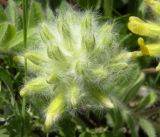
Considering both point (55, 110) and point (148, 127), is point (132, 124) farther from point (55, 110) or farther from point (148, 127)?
point (55, 110)

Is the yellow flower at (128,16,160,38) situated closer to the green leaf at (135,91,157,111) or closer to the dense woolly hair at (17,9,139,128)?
the dense woolly hair at (17,9,139,128)

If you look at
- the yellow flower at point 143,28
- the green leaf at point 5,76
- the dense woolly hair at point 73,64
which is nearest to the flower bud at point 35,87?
the dense woolly hair at point 73,64

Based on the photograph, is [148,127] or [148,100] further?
[148,100]

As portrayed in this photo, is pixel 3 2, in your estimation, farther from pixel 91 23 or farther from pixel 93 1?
pixel 91 23

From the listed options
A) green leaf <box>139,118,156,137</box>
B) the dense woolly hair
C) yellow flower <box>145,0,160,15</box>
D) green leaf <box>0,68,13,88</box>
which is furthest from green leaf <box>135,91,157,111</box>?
green leaf <box>0,68,13,88</box>

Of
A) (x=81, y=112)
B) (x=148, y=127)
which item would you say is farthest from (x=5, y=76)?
(x=148, y=127)

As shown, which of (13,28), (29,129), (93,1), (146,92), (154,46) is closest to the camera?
(154,46)

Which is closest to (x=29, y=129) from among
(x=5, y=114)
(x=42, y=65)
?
(x=5, y=114)
